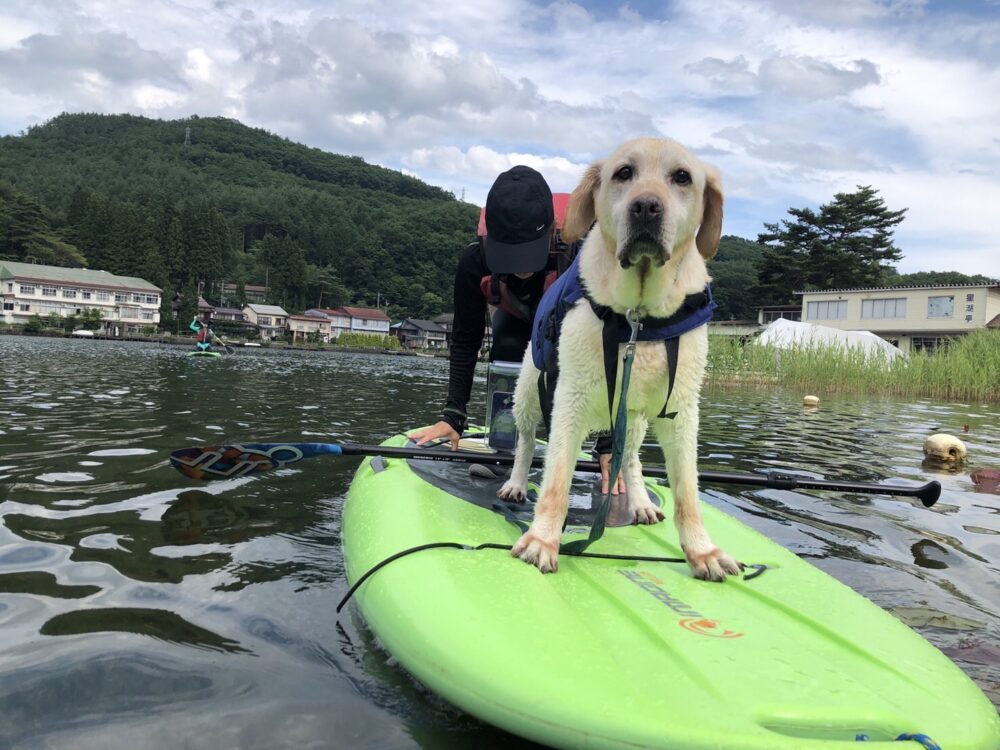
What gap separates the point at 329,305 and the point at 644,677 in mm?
138180

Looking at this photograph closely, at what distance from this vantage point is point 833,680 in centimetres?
196

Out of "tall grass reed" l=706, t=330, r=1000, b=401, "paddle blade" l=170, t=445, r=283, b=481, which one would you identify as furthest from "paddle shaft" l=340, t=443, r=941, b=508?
"tall grass reed" l=706, t=330, r=1000, b=401

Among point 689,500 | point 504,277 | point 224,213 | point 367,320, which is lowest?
point 689,500

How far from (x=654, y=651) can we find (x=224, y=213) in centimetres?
15399

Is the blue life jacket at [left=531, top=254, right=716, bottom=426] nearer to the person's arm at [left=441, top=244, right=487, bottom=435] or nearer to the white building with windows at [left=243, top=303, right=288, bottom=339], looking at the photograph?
the person's arm at [left=441, top=244, right=487, bottom=435]

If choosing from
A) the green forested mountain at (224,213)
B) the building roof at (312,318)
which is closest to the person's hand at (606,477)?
the green forested mountain at (224,213)

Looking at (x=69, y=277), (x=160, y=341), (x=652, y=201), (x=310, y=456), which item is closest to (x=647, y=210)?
(x=652, y=201)

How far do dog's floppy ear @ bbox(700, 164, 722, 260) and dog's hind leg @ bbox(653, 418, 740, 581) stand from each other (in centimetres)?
78

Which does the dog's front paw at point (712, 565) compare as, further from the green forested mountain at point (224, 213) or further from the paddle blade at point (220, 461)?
the green forested mountain at point (224, 213)

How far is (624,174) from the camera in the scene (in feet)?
9.73

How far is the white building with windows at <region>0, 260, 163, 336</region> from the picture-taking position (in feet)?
276

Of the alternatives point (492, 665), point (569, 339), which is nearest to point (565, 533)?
point (569, 339)

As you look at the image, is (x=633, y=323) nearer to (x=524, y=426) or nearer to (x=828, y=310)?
(x=524, y=426)

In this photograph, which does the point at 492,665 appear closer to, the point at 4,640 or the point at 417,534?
the point at 417,534
